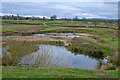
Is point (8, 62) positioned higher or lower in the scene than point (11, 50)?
lower

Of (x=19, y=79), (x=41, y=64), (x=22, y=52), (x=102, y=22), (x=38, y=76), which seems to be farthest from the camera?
(x=102, y=22)

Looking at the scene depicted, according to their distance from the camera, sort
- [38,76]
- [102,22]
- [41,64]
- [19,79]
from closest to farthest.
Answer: [19,79] → [38,76] → [41,64] → [102,22]

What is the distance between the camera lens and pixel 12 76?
7.05 meters

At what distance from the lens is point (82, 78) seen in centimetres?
732

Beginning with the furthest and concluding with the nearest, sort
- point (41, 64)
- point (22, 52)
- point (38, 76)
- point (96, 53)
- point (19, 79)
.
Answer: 1. point (96, 53)
2. point (22, 52)
3. point (41, 64)
4. point (38, 76)
5. point (19, 79)

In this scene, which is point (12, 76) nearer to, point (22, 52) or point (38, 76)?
point (38, 76)

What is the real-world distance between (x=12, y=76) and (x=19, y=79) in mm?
654

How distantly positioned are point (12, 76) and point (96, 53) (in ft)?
46.3

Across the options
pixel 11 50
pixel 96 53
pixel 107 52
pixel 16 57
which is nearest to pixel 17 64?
pixel 16 57

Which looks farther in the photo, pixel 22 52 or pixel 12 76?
pixel 22 52

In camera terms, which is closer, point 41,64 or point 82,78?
point 82,78

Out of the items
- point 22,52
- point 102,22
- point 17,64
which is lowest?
point 17,64

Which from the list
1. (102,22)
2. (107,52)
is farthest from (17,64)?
(102,22)

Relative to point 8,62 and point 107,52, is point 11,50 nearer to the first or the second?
point 8,62
